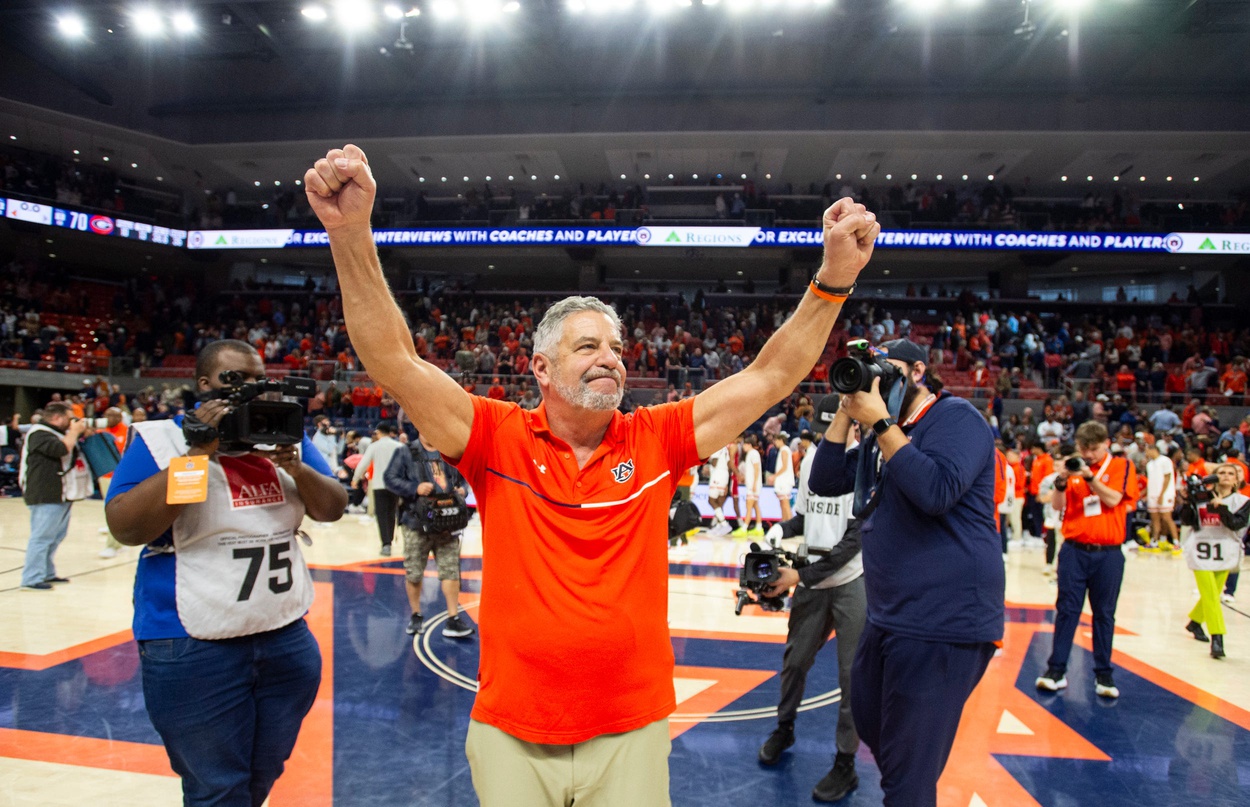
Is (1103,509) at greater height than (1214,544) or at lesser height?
greater

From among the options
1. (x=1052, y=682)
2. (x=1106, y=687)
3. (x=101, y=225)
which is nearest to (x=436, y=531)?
(x=1052, y=682)

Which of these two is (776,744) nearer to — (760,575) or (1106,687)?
(760,575)

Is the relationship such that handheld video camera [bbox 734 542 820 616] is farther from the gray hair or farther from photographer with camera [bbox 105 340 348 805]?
photographer with camera [bbox 105 340 348 805]

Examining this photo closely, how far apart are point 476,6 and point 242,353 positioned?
61.6 feet

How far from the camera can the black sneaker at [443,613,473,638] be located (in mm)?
5950

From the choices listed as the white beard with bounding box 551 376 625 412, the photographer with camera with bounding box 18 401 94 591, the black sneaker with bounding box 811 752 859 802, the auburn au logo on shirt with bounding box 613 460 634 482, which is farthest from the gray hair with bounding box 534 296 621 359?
the photographer with camera with bounding box 18 401 94 591

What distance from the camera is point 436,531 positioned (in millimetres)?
5895

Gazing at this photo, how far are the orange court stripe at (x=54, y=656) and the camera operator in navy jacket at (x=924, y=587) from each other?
203 inches

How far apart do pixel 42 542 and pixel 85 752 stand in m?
4.41

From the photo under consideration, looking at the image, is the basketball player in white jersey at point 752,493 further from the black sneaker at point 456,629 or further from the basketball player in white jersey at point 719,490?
the black sneaker at point 456,629

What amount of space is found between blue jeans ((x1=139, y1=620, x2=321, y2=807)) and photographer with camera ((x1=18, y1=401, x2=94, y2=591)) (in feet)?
20.7

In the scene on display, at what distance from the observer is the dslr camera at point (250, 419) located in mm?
2219

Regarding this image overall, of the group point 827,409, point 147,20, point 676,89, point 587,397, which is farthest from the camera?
point 676,89

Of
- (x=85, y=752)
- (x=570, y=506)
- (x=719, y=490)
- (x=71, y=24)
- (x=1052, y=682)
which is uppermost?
(x=71, y=24)
